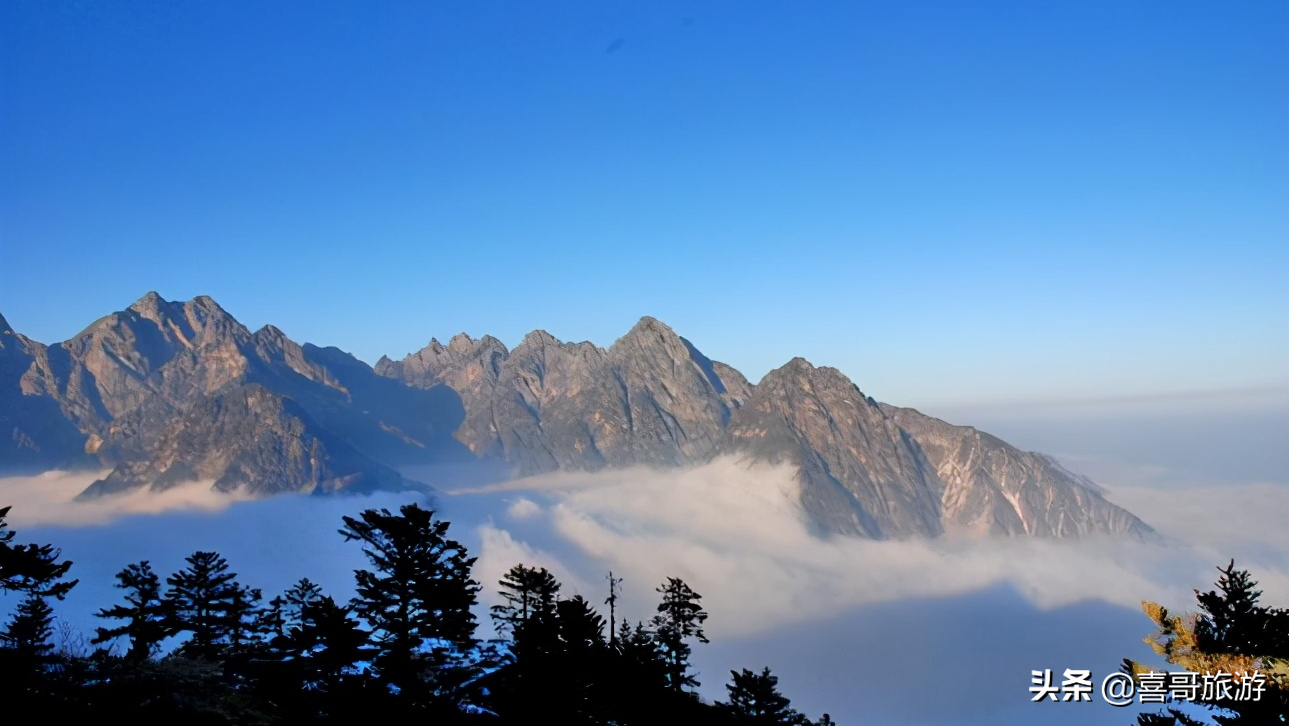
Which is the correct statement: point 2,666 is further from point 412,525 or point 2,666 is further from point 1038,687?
point 1038,687

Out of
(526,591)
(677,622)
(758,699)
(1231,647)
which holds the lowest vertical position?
(758,699)

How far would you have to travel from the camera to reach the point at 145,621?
172 feet

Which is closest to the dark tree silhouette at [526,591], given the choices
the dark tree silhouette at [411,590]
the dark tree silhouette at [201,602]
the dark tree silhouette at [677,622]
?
the dark tree silhouette at [677,622]

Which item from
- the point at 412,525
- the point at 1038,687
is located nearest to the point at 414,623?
the point at 412,525

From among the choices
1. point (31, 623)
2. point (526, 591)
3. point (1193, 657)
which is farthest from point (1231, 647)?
point (31, 623)

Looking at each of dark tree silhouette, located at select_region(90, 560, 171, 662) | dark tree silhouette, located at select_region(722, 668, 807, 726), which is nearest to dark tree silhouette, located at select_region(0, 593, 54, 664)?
dark tree silhouette, located at select_region(90, 560, 171, 662)

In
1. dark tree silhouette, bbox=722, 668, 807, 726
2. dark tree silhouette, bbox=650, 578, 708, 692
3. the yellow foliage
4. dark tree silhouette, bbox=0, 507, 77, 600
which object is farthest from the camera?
dark tree silhouette, bbox=650, 578, 708, 692

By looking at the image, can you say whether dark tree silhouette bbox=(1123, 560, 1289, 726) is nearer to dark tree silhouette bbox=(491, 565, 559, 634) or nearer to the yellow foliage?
the yellow foliage

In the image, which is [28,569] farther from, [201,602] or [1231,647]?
[1231,647]

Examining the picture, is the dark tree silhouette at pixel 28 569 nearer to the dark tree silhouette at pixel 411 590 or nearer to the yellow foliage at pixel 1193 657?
the dark tree silhouette at pixel 411 590

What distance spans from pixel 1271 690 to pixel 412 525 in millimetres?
38072

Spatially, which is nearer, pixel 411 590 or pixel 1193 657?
pixel 1193 657

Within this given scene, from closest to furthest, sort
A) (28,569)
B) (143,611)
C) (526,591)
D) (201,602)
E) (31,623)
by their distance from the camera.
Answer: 1. (28,569)
2. (143,611)
3. (31,623)
4. (201,602)
5. (526,591)

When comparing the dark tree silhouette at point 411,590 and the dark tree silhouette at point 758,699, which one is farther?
the dark tree silhouette at point 758,699
